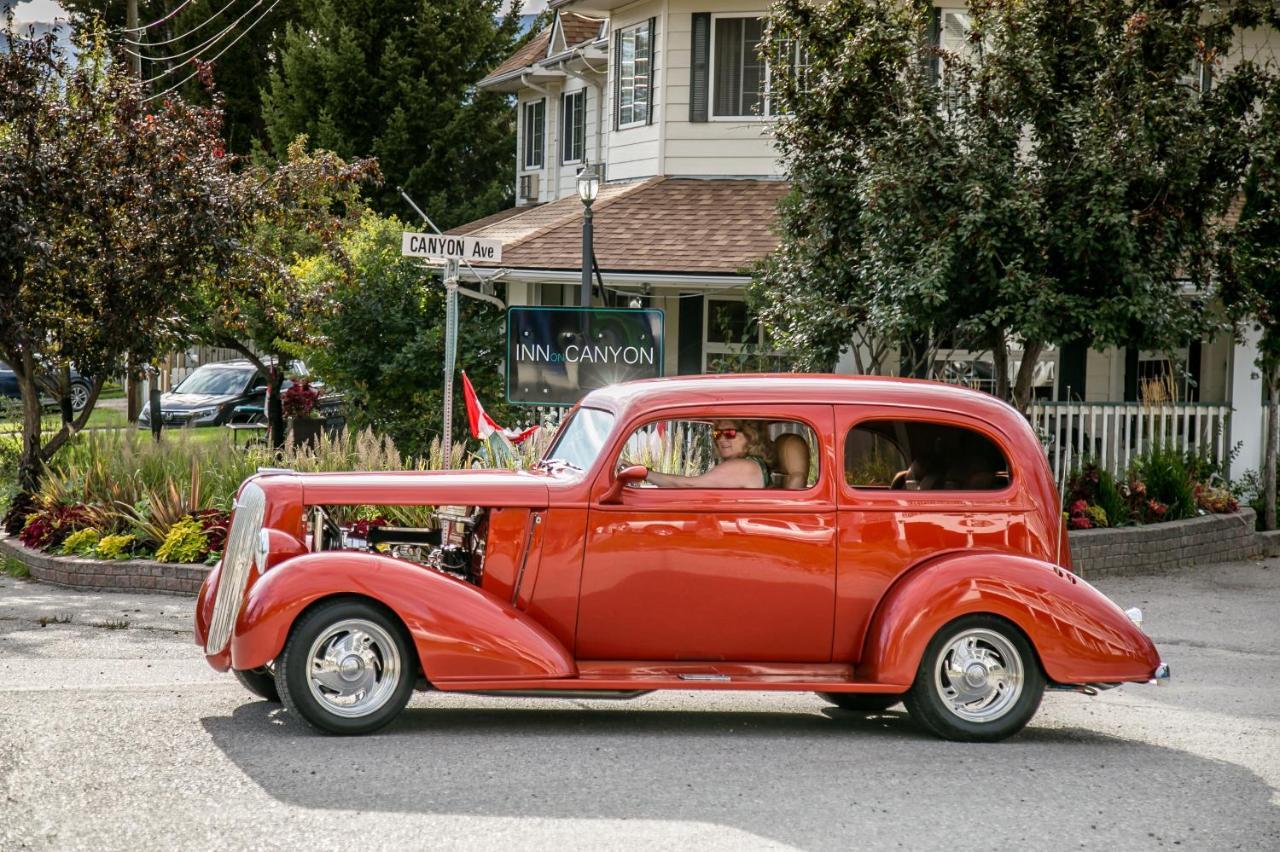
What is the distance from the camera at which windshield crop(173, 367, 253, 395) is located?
1230 inches

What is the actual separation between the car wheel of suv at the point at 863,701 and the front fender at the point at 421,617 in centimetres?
200

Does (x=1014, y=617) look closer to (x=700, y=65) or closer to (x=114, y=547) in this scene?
(x=114, y=547)

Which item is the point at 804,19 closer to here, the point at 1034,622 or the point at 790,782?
the point at 1034,622

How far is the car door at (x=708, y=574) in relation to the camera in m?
7.39

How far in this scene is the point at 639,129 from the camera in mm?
22141

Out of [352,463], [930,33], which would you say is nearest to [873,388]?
[352,463]

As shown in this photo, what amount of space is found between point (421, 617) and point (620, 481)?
1173 millimetres

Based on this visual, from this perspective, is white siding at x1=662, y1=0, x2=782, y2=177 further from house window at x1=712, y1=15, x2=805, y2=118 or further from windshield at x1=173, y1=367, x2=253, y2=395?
windshield at x1=173, y1=367, x2=253, y2=395

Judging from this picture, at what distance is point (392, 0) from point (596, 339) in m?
25.4

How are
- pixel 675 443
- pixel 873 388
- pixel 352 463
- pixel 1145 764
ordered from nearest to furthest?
1. pixel 1145 764
2. pixel 873 388
3. pixel 675 443
4. pixel 352 463

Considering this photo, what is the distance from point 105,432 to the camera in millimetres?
15094

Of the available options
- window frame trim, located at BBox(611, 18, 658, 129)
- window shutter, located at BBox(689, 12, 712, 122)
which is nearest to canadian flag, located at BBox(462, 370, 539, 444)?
window shutter, located at BBox(689, 12, 712, 122)

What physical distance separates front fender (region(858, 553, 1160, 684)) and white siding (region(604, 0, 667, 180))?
1484 cm

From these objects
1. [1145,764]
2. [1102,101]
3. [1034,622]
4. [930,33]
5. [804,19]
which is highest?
[930,33]
